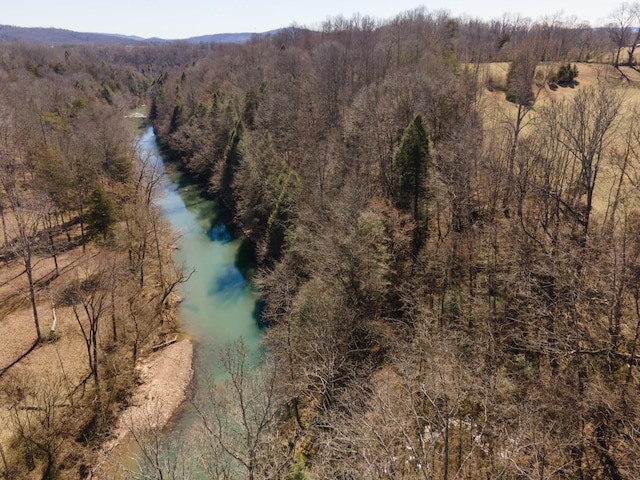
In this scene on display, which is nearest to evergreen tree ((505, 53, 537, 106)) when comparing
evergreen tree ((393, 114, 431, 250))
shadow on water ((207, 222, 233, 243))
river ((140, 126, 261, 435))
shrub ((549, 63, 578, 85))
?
shrub ((549, 63, 578, 85))

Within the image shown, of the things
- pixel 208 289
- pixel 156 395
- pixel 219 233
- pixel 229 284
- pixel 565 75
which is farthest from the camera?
pixel 565 75

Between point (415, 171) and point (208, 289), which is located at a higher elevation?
point (415, 171)

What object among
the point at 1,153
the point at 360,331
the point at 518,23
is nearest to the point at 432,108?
the point at 360,331

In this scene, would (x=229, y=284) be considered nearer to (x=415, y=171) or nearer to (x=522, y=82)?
(x=415, y=171)

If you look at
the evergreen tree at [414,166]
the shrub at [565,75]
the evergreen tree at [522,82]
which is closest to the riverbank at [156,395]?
the evergreen tree at [414,166]

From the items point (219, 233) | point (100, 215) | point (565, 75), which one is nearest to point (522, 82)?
point (565, 75)

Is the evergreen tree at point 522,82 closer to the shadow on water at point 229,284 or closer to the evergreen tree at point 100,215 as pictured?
the shadow on water at point 229,284

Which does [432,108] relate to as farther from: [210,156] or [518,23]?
[518,23]

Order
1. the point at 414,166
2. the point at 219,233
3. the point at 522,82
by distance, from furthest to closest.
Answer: the point at 219,233
the point at 522,82
the point at 414,166

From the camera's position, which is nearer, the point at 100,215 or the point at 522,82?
the point at 522,82
